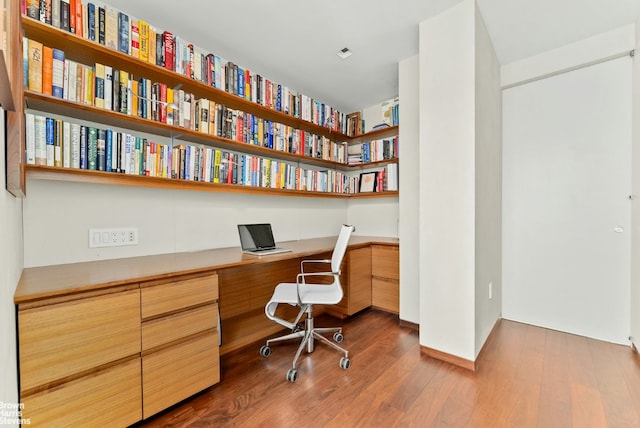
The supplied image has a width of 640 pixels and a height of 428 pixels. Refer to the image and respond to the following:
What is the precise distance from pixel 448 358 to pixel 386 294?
0.92 m

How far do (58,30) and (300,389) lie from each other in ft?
7.80

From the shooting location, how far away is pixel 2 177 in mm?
853

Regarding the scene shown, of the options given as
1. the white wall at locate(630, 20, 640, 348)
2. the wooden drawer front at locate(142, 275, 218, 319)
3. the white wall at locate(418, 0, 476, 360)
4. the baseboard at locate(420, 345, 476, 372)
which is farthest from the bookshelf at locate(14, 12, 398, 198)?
the white wall at locate(630, 20, 640, 348)

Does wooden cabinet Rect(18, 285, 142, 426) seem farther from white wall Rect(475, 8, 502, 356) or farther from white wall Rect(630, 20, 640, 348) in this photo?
white wall Rect(630, 20, 640, 348)

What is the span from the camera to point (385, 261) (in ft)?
9.22

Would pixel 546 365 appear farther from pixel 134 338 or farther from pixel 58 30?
pixel 58 30

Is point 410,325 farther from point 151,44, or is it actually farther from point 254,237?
point 151,44

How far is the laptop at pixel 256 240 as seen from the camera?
214 centimetres

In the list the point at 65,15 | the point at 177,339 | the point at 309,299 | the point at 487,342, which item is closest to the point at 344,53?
the point at 65,15

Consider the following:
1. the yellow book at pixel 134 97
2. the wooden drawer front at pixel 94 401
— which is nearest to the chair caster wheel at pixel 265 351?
the wooden drawer front at pixel 94 401

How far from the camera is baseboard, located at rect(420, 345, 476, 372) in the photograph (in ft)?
6.12

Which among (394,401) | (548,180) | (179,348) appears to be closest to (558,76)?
(548,180)

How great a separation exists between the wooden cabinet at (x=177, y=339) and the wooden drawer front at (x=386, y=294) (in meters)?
1.77

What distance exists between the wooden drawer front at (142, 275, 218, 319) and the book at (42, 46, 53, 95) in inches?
44.1
